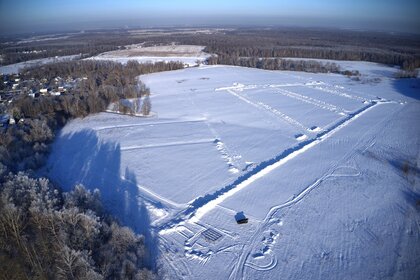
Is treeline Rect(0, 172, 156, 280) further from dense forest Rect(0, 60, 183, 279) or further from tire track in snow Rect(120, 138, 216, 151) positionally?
tire track in snow Rect(120, 138, 216, 151)

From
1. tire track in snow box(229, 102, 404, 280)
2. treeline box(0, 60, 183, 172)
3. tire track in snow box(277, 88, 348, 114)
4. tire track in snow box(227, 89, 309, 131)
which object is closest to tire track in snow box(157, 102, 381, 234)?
tire track in snow box(229, 102, 404, 280)

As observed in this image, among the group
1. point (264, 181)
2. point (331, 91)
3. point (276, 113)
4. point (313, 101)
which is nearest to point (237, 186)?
point (264, 181)

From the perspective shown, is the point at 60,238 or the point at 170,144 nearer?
the point at 60,238

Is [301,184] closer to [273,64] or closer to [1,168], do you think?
[1,168]

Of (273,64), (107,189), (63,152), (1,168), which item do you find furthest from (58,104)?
(273,64)

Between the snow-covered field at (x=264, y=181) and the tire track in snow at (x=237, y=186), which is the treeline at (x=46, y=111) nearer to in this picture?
the snow-covered field at (x=264, y=181)

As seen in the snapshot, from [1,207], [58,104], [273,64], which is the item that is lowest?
[1,207]

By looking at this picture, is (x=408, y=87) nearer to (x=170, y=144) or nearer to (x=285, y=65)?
(x=285, y=65)
